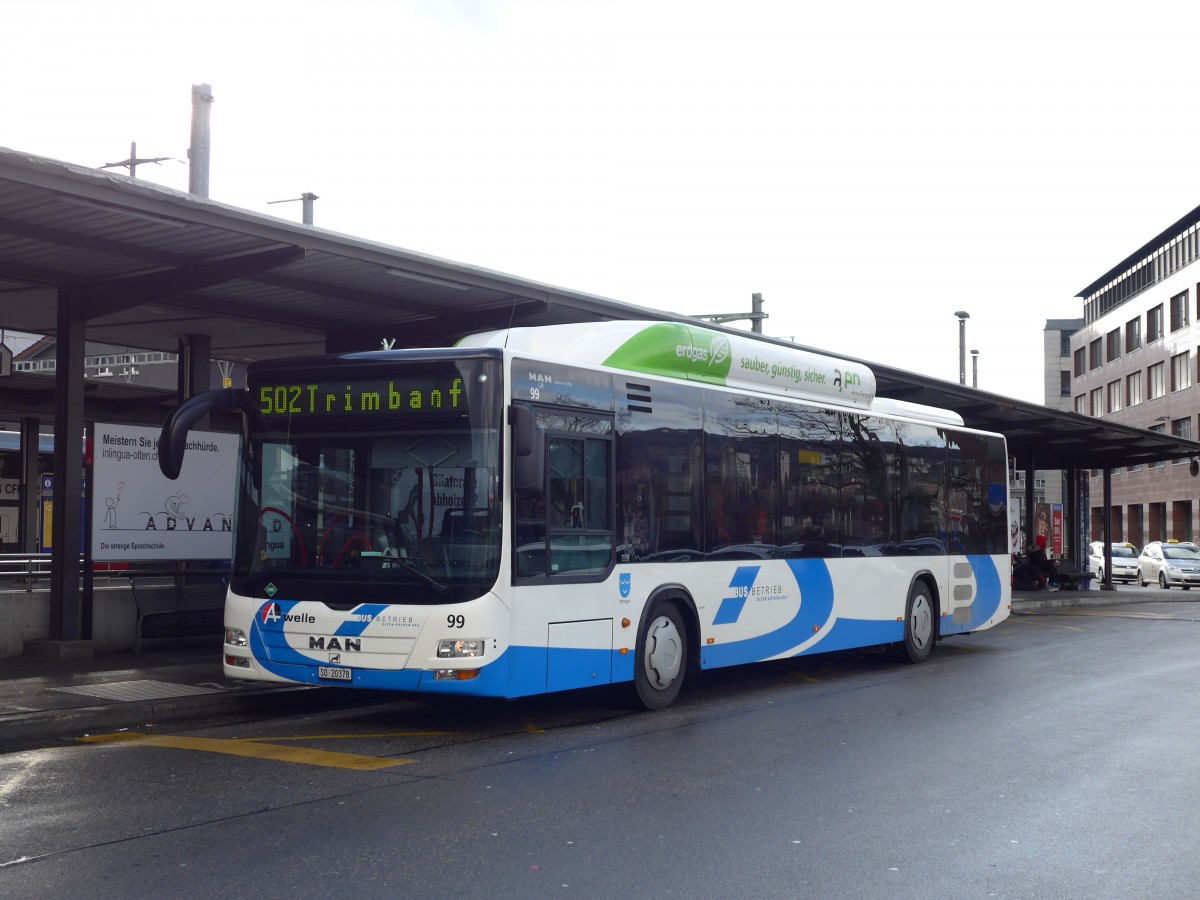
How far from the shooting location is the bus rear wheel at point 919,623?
15.7 m

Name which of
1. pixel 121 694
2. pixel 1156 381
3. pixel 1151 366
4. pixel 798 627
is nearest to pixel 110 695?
pixel 121 694

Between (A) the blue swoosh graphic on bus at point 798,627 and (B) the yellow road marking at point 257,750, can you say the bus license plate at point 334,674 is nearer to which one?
(B) the yellow road marking at point 257,750

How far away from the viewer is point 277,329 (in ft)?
56.7

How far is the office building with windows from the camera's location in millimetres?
69312

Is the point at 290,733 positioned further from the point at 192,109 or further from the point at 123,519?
the point at 192,109

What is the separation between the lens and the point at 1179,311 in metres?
71.2

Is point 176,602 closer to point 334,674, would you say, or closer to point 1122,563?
point 334,674

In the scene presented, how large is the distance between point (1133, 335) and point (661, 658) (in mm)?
76173

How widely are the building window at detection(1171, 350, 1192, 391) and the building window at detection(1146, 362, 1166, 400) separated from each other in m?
1.44

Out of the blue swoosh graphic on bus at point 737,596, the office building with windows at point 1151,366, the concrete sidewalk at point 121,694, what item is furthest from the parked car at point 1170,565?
the concrete sidewalk at point 121,694

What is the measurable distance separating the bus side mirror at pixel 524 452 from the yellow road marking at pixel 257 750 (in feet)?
6.95

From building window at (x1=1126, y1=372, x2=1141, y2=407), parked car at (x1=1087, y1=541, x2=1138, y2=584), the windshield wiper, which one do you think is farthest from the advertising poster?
building window at (x1=1126, y1=372, x2=1141, y2=407)

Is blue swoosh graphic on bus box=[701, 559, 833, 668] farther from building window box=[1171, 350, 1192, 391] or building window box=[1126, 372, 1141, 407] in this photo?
building window box=[1126, 372, 1141, 407]

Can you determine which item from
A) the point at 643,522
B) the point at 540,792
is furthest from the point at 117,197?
the point at 540,792
